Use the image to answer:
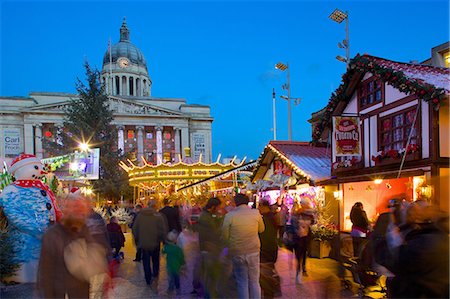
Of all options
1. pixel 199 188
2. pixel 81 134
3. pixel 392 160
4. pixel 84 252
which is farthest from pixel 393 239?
pixel 81 134

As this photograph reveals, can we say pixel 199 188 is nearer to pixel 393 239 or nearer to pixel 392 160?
pixel 392 160

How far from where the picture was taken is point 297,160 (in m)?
14.7

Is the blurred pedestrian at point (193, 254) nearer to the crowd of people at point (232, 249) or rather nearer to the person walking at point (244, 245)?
the crowd of people at point (232, 249)

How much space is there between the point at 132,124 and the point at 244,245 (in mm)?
65307

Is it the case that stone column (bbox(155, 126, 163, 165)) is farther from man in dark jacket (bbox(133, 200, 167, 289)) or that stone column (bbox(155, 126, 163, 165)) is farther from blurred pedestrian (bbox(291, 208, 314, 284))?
man in dark jacket (bbox(133, 200, 167, 289))

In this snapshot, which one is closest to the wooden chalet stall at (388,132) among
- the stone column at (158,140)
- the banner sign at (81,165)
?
the banner sign at (81,165)

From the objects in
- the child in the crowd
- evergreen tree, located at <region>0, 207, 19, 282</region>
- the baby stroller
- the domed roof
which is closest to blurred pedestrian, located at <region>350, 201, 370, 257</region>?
the baby stroller

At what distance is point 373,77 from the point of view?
11617 millimetres

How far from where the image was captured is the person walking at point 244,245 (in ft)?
17.2

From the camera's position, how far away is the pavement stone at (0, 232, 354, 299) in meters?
6.62

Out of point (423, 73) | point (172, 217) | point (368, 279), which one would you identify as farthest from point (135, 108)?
point (368, 279)

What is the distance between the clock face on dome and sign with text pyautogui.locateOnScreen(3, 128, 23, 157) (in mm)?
27295

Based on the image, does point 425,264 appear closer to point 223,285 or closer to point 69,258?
point 69,258

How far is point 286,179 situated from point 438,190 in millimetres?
5468
